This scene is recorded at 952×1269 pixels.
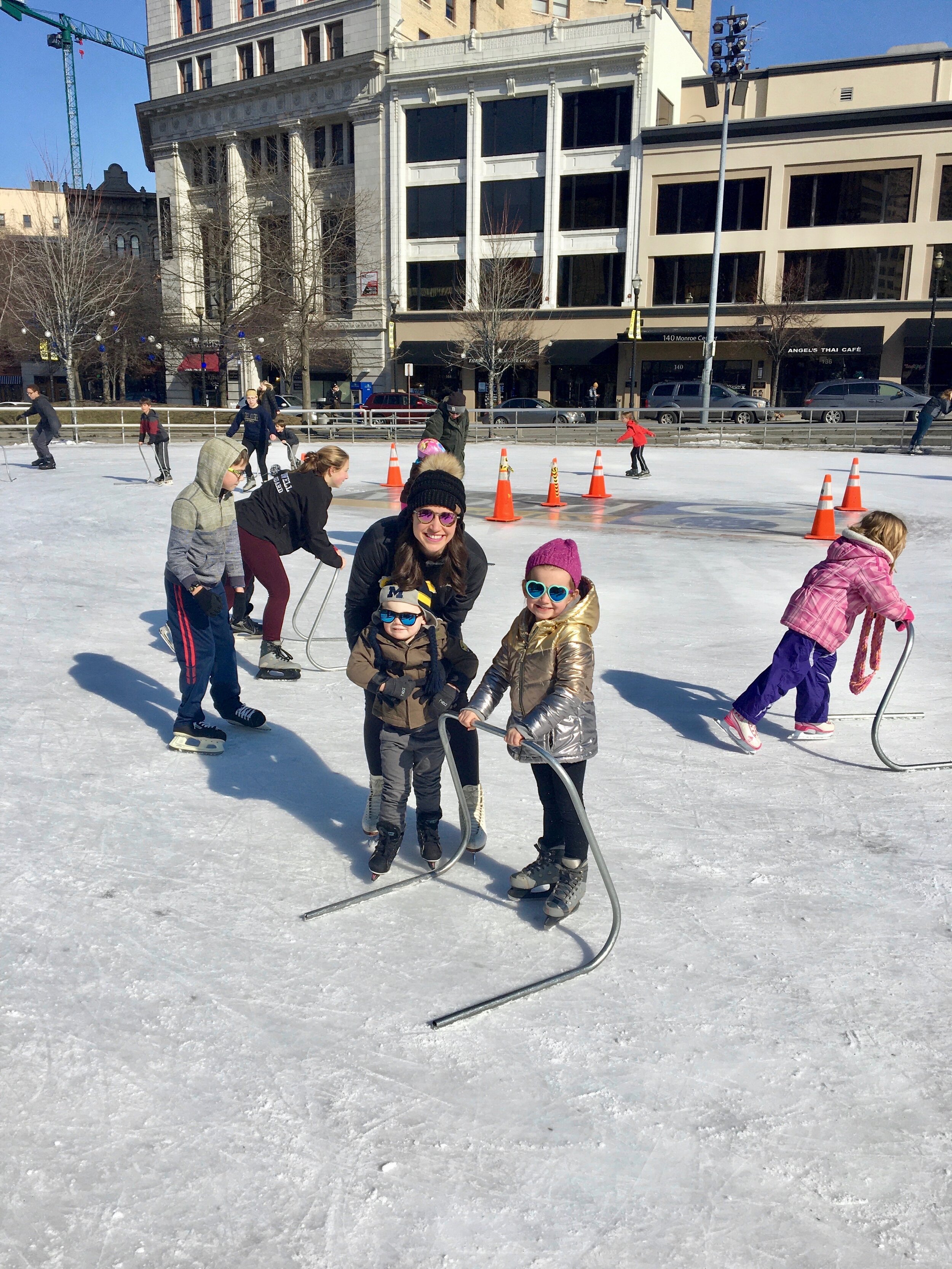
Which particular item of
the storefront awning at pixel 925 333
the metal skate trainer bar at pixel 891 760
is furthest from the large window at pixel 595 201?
the metal skate trainer bar at pixel 891 760

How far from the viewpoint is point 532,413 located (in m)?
33.2

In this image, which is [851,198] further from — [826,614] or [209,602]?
[209,602]

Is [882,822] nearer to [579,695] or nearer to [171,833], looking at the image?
[579,695]

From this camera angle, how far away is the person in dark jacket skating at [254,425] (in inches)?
616

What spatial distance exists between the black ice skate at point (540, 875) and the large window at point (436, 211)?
4654 centimetres

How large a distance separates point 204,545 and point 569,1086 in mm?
3394

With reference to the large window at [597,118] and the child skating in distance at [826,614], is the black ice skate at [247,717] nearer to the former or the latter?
the child skating in distance at [826,614]

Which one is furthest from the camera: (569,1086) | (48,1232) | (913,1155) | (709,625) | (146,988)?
(709,625)

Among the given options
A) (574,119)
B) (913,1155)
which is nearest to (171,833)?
(913,1155)

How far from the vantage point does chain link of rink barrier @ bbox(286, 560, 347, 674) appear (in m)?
6.67

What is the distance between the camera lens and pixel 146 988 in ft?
10.1

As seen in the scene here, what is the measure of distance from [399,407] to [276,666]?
92.3 ft

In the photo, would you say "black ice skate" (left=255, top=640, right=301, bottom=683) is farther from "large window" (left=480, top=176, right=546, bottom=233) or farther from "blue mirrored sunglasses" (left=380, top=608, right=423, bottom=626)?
"large window" (left=480, top=176, right=546, bottom=233)

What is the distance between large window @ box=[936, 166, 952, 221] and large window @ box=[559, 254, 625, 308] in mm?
13185
